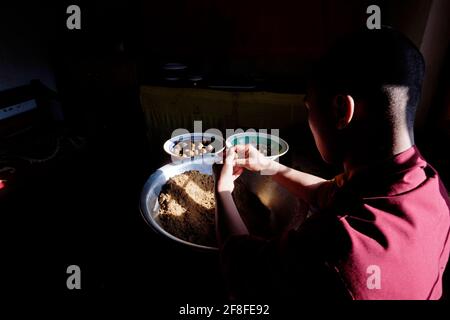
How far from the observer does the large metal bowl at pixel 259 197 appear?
4.54 ft

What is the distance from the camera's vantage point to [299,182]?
161cm

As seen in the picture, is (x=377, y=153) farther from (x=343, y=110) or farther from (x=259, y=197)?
(x=259, y=197)

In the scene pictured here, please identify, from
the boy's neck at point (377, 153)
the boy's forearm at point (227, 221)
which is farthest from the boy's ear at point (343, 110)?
the boy's forearm at point (227, 221)

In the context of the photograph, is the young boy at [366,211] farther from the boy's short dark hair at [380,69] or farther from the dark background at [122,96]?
the dark background at [122,96]

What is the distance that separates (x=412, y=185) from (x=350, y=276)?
37 centimetres

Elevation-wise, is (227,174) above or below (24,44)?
below

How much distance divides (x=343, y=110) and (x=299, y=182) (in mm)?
716

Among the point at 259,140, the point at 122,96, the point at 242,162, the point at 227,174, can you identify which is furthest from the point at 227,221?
the point at 122,96

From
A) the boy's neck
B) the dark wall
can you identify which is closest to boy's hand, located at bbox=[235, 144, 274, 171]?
the boy's neck

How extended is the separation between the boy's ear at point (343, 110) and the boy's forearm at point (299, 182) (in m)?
0.63
